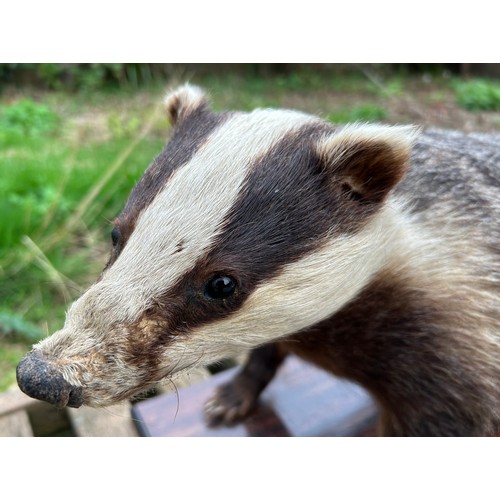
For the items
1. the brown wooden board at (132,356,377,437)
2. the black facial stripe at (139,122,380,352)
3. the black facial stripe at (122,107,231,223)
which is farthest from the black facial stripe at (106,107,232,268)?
the brown wooden board at (132,356,377,437)

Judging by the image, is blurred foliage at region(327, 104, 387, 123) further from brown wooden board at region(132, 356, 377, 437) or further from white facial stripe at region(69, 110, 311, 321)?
white facial stripe at region(69, 110, 311, 321)

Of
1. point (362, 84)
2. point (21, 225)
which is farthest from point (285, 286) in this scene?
point (362, 84)

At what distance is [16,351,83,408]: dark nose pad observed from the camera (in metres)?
0.73

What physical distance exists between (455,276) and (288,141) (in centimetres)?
35

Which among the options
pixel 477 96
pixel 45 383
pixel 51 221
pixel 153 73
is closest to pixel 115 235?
pixel 45 383

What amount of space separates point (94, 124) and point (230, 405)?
2.26 meters

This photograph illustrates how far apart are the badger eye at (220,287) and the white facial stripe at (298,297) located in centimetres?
3

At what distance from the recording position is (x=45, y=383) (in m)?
0.73

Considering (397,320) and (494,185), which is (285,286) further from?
(494,185)

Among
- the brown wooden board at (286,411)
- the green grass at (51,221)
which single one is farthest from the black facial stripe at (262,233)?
the green grass at (51,221)

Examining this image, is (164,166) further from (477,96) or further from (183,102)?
(477,96)

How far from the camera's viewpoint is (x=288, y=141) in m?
0.86

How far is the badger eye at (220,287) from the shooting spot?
792 mm

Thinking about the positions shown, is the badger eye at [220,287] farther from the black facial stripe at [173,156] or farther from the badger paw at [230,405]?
the badger paw at [230,405]
